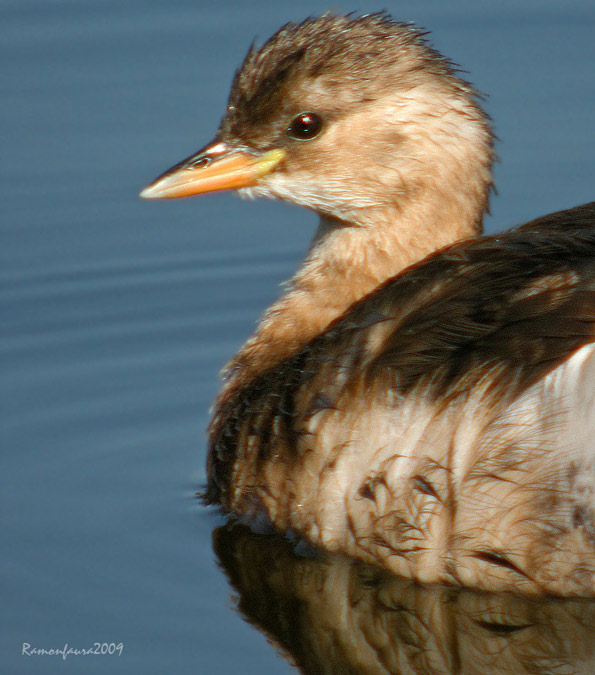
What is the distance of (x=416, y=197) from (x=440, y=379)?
98 cm

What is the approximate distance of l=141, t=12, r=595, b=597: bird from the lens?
4543 millimetres

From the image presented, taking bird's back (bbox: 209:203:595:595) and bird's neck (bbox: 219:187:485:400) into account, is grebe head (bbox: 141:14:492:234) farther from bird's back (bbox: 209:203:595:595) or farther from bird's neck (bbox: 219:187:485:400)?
bird's back (bbox: 209:203:595:595)

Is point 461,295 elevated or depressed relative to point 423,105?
depressed

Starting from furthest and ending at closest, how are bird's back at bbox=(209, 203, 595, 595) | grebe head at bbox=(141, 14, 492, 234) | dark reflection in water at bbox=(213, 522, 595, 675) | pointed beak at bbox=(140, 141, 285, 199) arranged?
pointed beak at bbox=(140, 141, 285, 199) < grebe head at bbox=(141, 14, 492, 234) < dark reflection in water at bbox=(213, 522, 595, 675) < bird's back at bbox=(209, 203, 595, 595)

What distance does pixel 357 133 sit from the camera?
540 centimetres

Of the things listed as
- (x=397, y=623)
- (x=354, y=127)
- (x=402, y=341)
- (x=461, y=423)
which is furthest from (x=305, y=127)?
(x=397, y=623)

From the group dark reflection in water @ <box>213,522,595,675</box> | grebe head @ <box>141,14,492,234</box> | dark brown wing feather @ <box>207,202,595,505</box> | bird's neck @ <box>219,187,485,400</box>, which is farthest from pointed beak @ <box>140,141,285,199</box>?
dark reflection in water @ <box>213,522,595,675</box>

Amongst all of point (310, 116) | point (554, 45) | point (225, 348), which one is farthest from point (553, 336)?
point (554, 45)

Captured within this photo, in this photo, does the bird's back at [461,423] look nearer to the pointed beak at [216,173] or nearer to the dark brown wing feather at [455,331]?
the dark brown wing feather at [455,331]

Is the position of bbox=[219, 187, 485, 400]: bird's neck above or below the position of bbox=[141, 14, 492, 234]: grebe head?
below

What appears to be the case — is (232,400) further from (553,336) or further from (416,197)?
(553,336)

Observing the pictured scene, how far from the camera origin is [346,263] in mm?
5508

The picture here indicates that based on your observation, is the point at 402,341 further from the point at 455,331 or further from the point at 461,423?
the point at 461,423

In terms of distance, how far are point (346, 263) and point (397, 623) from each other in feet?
4.39
